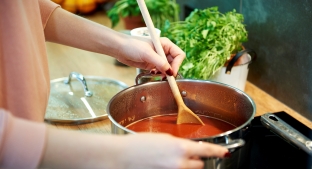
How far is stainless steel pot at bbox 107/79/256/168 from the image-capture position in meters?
0.98

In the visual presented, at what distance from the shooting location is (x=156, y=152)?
592 millimetres

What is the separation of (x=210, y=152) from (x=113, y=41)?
0.49 meters

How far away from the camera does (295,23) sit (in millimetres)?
1138

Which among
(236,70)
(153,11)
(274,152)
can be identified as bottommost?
(274,152)

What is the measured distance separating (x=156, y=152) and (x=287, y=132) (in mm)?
415

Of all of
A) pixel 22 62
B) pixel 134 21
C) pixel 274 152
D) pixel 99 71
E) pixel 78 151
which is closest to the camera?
pixel 78 151

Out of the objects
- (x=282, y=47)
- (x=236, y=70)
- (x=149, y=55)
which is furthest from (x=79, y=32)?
(x=282, y=47)

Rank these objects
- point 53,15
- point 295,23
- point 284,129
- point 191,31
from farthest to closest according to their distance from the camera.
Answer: point 191,31, point 295,23, point 53,15, point 284,129

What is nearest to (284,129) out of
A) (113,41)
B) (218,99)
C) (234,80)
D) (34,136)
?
(218,99)

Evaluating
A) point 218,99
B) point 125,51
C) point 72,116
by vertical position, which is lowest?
point 72,116

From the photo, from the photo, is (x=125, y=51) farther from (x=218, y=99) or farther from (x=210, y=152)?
(x=210, y=152)

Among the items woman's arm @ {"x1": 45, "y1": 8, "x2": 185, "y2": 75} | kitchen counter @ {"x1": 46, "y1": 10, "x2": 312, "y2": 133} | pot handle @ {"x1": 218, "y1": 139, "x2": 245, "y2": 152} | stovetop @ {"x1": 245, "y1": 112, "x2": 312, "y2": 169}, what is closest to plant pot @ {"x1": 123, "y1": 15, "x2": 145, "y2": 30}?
kitchen counter @ {"x1": 46, "y1": 10, "x2": 312, "y2": 133}

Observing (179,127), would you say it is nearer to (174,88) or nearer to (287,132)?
(174,88)

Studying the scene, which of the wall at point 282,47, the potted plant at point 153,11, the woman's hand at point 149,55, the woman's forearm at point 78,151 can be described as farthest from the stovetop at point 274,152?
the potted plant at point 153,11
